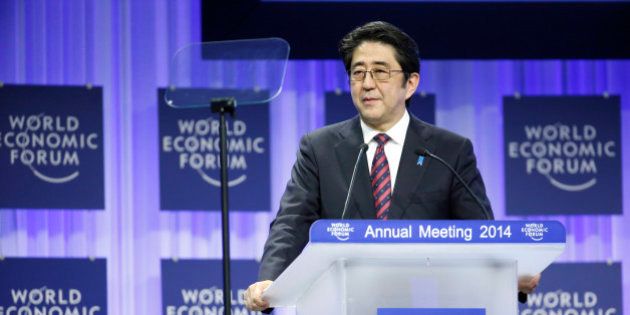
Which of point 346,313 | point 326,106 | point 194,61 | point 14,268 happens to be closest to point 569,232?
point 326,106

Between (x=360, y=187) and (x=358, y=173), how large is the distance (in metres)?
0.05

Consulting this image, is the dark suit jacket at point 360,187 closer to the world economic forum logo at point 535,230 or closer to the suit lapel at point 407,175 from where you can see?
A: the suit lapel at point 407,175

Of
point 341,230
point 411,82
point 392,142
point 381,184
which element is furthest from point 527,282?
point 411,82

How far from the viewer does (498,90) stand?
16.8 ft

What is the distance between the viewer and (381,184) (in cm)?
325

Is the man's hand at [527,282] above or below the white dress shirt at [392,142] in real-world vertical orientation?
below

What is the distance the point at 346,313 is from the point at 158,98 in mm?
2970

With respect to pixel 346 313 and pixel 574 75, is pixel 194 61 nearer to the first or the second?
pixel 574 75

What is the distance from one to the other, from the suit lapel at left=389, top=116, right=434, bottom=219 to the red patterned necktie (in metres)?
0.03

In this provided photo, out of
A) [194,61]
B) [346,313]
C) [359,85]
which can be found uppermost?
[194,61]

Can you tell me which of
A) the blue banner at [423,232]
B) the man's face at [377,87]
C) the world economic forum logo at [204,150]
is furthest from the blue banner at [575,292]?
the blue banner at [423,232]

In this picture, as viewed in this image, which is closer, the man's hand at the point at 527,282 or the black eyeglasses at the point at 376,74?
the man's hand at the point at 527,282

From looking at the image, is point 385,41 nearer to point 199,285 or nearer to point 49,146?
point 199,285

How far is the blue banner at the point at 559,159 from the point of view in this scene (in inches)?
199
